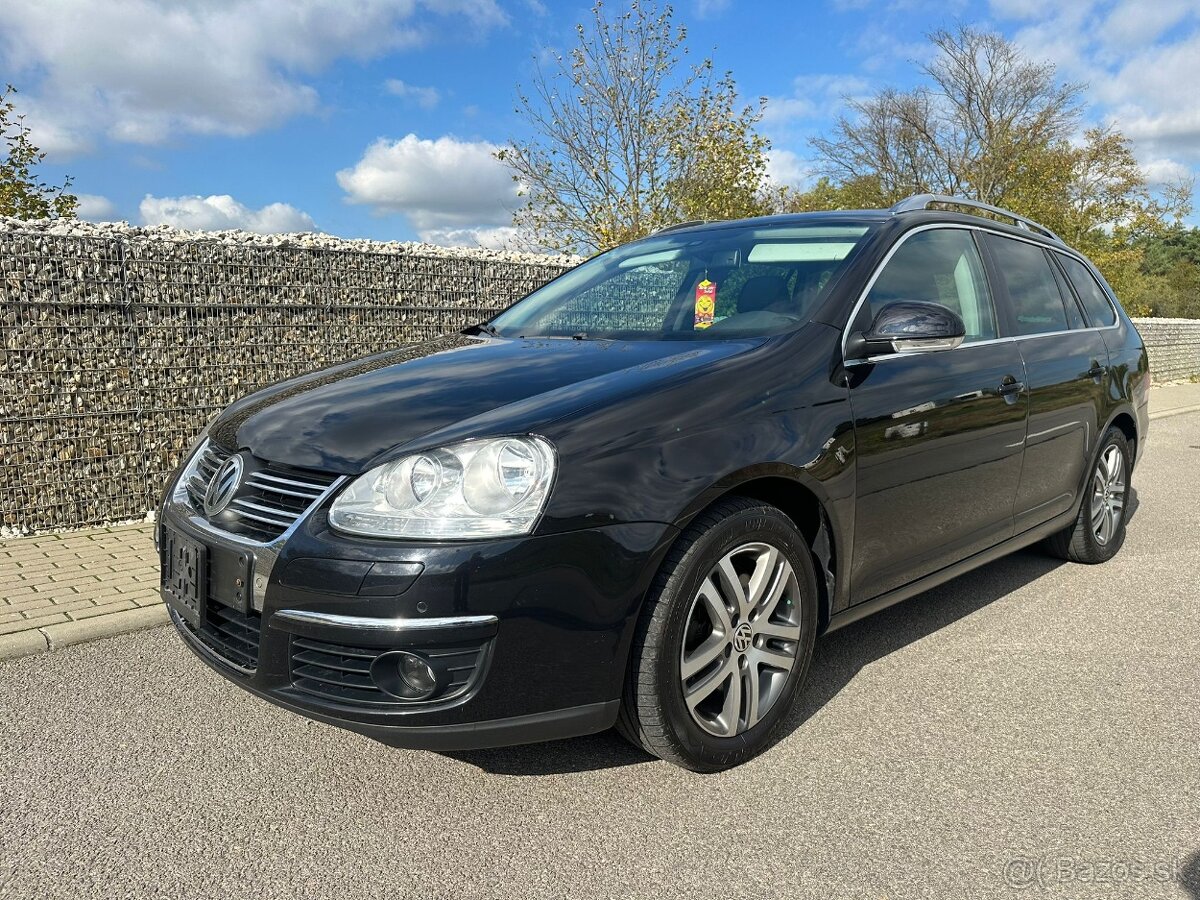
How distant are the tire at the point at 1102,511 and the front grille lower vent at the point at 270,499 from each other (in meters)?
3.92

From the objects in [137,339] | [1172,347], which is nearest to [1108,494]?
[137,339]

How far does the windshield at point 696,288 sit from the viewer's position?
3.40 metres

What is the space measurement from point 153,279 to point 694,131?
10.9 meters

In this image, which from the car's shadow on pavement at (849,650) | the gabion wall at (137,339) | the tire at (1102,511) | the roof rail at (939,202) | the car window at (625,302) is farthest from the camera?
the gabion wall at (137,339)

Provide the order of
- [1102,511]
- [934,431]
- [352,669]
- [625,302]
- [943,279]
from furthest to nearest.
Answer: [1102,511], [625,302], [943,279], [934,431], [352,669]

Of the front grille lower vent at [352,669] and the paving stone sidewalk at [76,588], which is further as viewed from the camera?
the paving stone sidewalk at [76,588]

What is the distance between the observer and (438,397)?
2.88 meters

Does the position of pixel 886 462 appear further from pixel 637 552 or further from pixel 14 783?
pixel 14 783

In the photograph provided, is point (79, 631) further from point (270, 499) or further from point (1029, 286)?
point (1029, 286)

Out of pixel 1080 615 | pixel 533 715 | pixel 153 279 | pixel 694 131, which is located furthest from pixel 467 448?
pixel 694 131

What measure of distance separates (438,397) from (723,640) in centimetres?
109

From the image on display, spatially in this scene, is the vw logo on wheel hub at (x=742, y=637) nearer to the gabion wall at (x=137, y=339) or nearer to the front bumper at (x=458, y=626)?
the front bumper at (x=458, y=626)

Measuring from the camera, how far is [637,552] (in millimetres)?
2518

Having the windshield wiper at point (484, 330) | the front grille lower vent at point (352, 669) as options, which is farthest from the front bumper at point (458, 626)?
the windshield wiper at point (484, 330)
